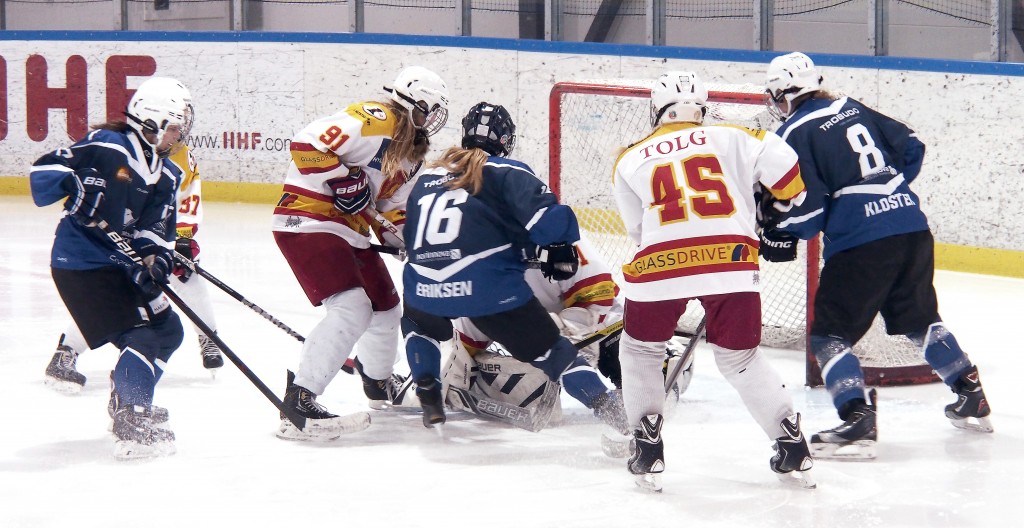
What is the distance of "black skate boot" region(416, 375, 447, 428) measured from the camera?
3.75 m

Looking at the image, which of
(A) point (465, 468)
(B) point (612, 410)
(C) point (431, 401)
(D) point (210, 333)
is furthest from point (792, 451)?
(D) point (210, 333)

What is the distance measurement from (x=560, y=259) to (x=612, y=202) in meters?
2.23

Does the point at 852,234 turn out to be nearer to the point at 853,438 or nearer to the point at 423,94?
the point at 853,438

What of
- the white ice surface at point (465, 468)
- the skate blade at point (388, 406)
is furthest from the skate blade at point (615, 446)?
the skate blade at point (388, 406)

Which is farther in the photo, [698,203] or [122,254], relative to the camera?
[122,254]

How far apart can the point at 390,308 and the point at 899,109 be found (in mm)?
3519

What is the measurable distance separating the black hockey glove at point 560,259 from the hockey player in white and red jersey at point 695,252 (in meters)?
0.34

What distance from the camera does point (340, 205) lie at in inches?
151

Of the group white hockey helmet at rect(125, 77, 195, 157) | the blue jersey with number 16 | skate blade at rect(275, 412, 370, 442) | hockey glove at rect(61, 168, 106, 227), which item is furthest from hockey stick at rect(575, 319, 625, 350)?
hockey glove at rect(61, 168, 106, 227)

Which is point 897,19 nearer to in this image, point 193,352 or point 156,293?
point 193,352

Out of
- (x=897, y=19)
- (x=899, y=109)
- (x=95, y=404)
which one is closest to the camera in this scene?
(x=95, y=404)

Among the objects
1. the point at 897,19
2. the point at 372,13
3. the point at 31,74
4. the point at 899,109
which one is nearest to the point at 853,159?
the point at 899,109

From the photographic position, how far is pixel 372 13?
984cm

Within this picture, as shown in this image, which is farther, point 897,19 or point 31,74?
point 31,74
